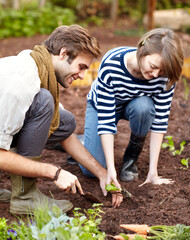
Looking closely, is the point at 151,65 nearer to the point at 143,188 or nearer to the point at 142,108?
the point at 142,108

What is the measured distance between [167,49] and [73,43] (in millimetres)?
564

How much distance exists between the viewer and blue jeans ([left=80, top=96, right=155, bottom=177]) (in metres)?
2.68

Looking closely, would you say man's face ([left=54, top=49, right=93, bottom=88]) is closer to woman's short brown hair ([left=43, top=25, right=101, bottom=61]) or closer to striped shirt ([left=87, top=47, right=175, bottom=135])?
woman's short brown hair ([left=43, top=25, right=101, bottom=61])

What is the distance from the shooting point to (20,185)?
7.28 ft

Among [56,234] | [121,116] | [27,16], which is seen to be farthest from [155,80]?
[27,16]

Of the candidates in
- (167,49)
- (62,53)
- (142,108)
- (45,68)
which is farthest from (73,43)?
(142,108)

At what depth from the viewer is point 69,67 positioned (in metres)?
2.33

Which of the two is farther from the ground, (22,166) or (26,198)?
(22,166)

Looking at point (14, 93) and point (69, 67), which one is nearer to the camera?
point (14, 93)

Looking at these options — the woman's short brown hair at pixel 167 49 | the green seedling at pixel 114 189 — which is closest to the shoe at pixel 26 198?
the green seedling at pixel 114 189

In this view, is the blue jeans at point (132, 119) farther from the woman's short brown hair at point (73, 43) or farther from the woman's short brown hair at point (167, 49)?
the woman's short brown hair at point (73, 43)

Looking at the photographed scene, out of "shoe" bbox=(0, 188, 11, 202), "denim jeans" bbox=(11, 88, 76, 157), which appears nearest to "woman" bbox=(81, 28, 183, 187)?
"denim jeans" bbox=(11, 88, 76, 157)

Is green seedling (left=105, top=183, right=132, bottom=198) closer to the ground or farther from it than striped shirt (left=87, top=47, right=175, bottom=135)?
closer to the ground

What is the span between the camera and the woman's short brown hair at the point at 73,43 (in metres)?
2.31
